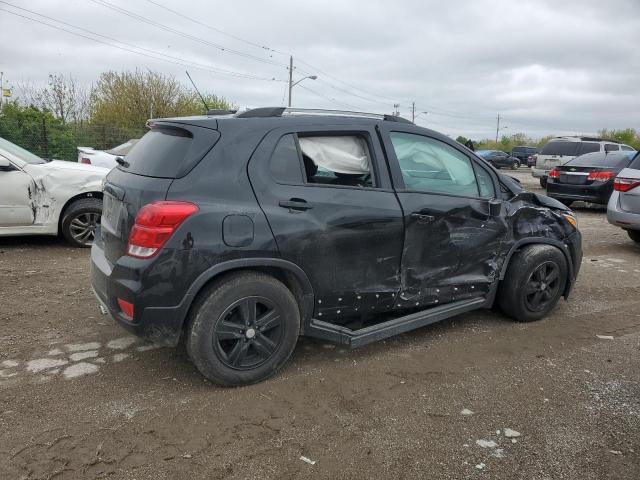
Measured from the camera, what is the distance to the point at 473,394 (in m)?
3.27

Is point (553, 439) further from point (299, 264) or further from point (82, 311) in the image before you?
point (82, 311)

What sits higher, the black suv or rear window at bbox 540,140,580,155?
rear window at bbox 540,140,580,155

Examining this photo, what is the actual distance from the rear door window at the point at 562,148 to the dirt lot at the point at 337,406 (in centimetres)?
1439

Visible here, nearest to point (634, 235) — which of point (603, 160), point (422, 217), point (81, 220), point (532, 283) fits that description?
point (603, 160)

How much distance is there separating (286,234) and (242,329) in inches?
25.4

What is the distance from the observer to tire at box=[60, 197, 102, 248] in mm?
6660

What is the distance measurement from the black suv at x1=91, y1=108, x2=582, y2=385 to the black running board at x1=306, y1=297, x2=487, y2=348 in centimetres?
1

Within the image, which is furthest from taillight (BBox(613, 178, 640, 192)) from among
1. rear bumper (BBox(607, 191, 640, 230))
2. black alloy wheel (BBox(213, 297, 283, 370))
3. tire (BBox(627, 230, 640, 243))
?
black alloy wheel (BBox(213, 297, 283, 370))

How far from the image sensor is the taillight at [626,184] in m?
7.40

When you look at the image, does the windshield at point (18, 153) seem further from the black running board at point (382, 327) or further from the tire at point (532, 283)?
the tire at point (532, 283)

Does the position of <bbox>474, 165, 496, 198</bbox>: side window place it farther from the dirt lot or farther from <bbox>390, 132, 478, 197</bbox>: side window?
the dirt lot

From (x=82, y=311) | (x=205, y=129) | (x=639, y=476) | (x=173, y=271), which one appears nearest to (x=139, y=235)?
(x=173, y=271)

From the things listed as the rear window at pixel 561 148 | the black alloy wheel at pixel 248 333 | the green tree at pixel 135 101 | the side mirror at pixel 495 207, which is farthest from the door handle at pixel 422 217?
the green tree at pixel 135 101

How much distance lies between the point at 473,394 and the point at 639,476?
98 centimetres
